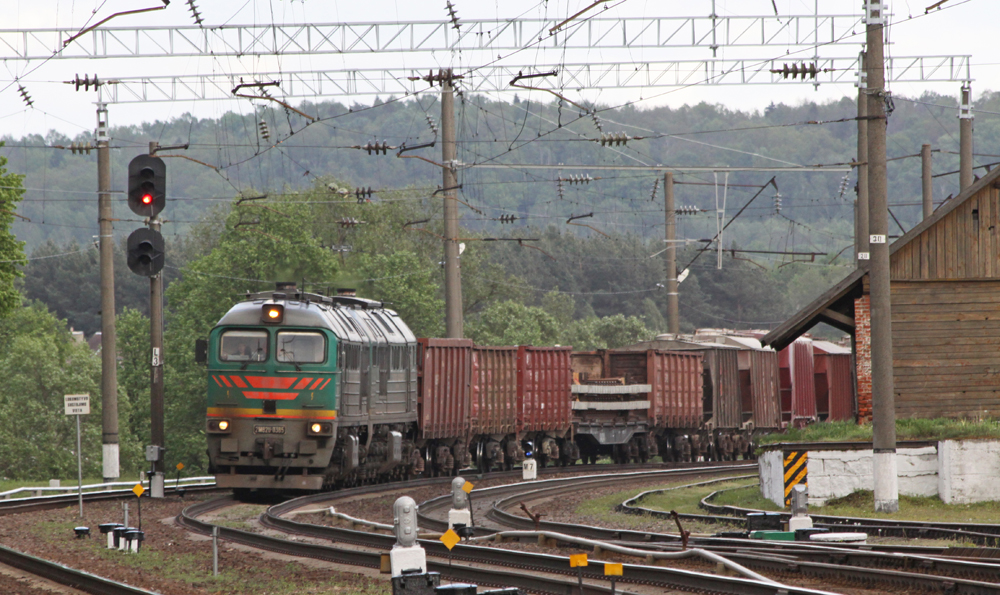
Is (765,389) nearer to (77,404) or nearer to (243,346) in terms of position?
(243,346)

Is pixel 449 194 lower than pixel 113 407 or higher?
higher

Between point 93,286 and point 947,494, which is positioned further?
point 93,286

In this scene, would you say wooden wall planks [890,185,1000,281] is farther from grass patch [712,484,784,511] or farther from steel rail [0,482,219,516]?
steel rail [0,482,219,516]

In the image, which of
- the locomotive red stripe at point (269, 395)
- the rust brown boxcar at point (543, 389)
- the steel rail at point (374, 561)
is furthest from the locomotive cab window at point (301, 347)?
the rust brown boxcar at point (543, 389)

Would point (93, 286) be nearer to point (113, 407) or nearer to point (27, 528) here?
point (113, 407)

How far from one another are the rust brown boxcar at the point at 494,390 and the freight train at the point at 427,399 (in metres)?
0.05

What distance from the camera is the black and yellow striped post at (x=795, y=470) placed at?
728 inches

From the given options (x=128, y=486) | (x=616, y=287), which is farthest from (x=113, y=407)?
(x=616, y=287)

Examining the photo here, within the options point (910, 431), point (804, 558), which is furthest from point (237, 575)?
point (910, 431)

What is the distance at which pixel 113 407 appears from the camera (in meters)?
29.2

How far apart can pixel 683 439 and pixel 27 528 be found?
899 inches

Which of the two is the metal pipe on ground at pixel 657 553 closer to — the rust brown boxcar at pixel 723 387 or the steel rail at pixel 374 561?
the steel rail at pixel 374 561

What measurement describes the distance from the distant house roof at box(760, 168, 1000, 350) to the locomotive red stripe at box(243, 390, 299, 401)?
28.3ft

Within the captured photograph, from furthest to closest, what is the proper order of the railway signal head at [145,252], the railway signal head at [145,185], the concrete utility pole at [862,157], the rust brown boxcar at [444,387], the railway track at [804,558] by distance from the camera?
the rust brown boxcar at [444,387]
the concrete utility pole at [862,157]
the railway signal head at [145,185]
the railway signal head at [145,252]
the railway track at [804,558]
